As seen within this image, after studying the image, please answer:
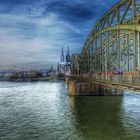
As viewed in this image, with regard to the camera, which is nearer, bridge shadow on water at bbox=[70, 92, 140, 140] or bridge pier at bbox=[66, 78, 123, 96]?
bridge shadow on water at bbox=[70, 92, 140, 140]

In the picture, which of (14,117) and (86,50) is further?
(86,50)

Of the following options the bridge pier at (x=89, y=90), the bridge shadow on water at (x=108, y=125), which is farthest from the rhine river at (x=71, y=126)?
the bridge pier at (x=89, y=90)

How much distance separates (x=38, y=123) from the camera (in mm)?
33906

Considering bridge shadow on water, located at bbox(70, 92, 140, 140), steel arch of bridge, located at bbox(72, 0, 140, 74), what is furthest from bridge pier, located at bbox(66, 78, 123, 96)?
bridge shadow on water, located at bbox(70, 92, 140, 140)

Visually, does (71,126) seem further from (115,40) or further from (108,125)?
(115,40)

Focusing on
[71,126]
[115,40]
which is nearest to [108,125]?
[71,126]

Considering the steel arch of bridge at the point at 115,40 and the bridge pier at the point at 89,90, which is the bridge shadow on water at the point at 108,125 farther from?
the bridge pier at the point at 89,90

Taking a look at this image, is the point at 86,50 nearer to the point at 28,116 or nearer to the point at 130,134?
the point at 28,116

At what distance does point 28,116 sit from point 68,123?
7.97 m

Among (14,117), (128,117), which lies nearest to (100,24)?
(128,117)

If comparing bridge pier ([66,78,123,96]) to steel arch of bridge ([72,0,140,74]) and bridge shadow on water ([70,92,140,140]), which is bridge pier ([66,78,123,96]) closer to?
steel arch of bridge ([72,0,140,74])

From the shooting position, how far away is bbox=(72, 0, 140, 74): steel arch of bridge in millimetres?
33000

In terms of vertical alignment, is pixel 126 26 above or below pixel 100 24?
below

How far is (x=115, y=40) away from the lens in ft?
204
